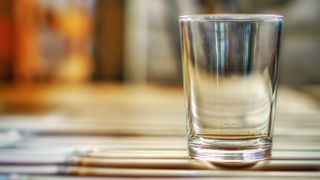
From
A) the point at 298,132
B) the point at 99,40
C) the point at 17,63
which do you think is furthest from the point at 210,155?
the point at 17,63

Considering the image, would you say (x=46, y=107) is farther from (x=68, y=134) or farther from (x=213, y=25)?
(x=213, y=25)

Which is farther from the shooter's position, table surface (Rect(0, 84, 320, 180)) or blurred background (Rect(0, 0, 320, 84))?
blurred background (Rect(0, 0, 320, 84))

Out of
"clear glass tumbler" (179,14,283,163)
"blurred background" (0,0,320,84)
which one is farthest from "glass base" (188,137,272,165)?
"blurred background" (0,0,320,84)

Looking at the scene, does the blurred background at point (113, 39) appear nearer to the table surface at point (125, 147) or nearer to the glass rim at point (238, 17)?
the table surface at point (125, 147)

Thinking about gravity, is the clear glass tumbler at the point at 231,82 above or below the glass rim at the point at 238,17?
below

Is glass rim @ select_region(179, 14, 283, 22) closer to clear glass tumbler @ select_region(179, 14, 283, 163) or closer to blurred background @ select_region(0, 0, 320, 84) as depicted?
clear glass tumbler @ select_region(179, 14, 283, 163)

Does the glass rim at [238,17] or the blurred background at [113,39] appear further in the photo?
the blurred background at [113,39]

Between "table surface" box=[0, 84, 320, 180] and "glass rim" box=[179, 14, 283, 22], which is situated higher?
"glass rim" box=[179, 14, 283, 22]

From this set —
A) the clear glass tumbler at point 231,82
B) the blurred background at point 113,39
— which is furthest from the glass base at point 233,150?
the blurred background at point 113,39
